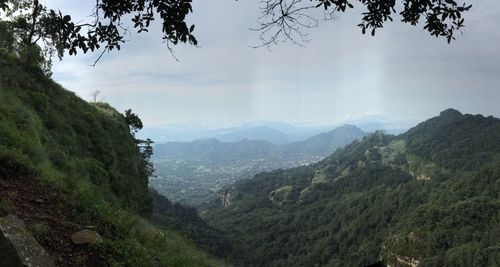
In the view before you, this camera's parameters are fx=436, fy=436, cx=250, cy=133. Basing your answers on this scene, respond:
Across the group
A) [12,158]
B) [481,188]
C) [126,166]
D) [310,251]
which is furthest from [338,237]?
[12,158]

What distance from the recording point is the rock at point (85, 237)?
7258mm

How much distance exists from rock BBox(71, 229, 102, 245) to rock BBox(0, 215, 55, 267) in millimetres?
900

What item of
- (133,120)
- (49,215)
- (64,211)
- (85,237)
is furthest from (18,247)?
(133,120)

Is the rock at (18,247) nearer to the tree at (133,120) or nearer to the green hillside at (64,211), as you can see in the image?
the green hillside at (64,211)

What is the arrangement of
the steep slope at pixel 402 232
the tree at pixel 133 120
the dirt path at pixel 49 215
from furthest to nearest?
the steep slope at pixel 402 232 < the tree at pixel 133 120 < the dirt path at pixel 49 215

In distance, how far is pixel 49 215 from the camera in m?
7.83

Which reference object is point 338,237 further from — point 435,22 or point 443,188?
point 435,22

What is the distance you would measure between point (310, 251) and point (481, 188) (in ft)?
213

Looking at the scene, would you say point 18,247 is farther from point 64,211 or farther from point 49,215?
point 64,211

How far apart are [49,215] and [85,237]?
992mm

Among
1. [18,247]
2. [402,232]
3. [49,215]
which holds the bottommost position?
[402,232]

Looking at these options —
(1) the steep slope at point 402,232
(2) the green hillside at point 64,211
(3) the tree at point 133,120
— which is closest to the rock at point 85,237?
(2) the green hillside at point 64,211

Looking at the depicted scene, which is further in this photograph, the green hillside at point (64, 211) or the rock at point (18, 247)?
the green hillside at point (64, 211)

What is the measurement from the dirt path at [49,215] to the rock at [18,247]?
413mm
